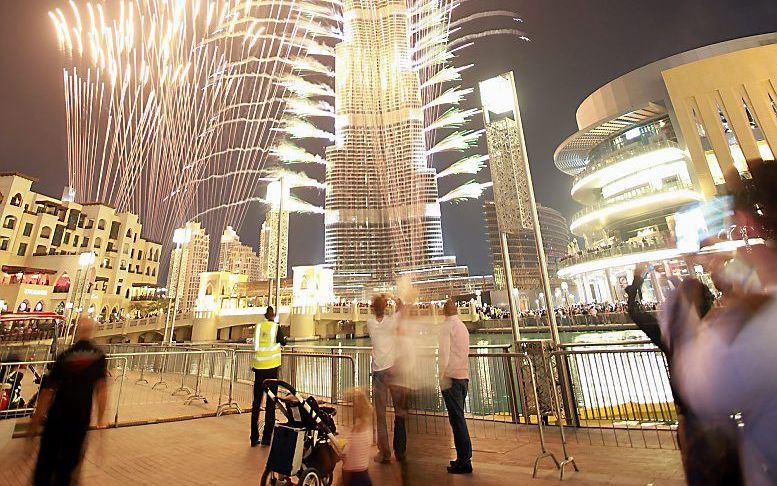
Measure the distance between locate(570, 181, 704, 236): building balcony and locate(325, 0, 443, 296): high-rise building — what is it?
50.6 metres

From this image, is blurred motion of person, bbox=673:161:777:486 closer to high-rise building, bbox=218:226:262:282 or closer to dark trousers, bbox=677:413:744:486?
dark trousers, bbox=677:413:744:486

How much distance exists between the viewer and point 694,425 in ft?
7.24

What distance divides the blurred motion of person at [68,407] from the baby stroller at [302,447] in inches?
62.6

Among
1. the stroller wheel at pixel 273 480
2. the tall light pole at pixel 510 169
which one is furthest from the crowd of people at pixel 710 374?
the tall light pole at pixel 510 169

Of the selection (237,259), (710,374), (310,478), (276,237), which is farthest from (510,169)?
(237,259)

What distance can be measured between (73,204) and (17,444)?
65.1 meters

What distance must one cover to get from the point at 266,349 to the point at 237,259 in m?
161

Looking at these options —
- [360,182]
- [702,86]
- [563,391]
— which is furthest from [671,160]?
[360,182]

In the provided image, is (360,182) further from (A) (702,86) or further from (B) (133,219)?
(A) (702,86)

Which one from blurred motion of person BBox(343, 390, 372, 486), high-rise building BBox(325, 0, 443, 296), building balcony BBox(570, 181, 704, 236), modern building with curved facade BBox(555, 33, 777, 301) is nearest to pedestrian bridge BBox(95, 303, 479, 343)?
modern building with curved facade BBox(555, 33, 777, 301)

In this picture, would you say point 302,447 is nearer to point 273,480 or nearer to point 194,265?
point 273,480

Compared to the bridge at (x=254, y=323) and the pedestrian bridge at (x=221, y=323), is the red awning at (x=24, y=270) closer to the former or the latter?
the bridge at (x=254, y=323)

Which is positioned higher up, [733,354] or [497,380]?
[733,354]

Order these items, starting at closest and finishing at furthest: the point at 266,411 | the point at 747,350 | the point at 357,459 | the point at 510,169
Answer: the point at 747,350 → the point at 357,459 → the point at 266,411 → the point at 510,169
